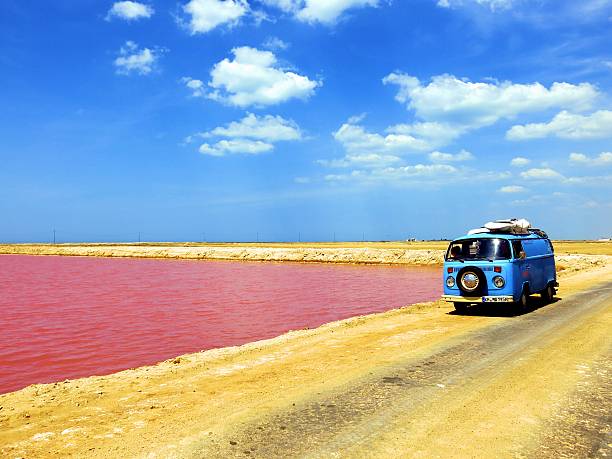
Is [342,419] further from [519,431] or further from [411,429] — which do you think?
[519,431]

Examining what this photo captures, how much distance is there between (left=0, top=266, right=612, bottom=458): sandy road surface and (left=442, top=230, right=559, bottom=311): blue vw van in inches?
122

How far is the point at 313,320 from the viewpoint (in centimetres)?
1658

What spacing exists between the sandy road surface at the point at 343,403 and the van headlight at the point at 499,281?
3.02 meters

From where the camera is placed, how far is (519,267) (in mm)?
14555

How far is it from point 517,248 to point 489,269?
132cm

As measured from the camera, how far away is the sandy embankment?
5535 millimetres

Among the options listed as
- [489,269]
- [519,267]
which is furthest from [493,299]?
[519,267]

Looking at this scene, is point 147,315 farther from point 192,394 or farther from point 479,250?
point 479,250

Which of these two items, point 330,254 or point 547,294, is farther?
point 330,254

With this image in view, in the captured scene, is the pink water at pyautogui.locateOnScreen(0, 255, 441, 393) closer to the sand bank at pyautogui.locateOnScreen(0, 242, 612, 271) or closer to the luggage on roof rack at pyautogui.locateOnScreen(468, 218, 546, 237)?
the luggage on roof rack at pyautogui.locateOnScreen(468, 218, 546, 237)

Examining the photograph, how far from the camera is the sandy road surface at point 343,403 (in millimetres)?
5289

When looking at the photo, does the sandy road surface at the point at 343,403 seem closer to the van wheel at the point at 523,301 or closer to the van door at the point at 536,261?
the van wheel at the point at 523,301

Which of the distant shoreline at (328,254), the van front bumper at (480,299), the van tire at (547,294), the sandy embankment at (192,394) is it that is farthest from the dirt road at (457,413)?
the distant shoreline at (328,254)

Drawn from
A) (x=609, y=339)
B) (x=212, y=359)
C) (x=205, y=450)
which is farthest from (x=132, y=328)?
(x=609, y=339)
